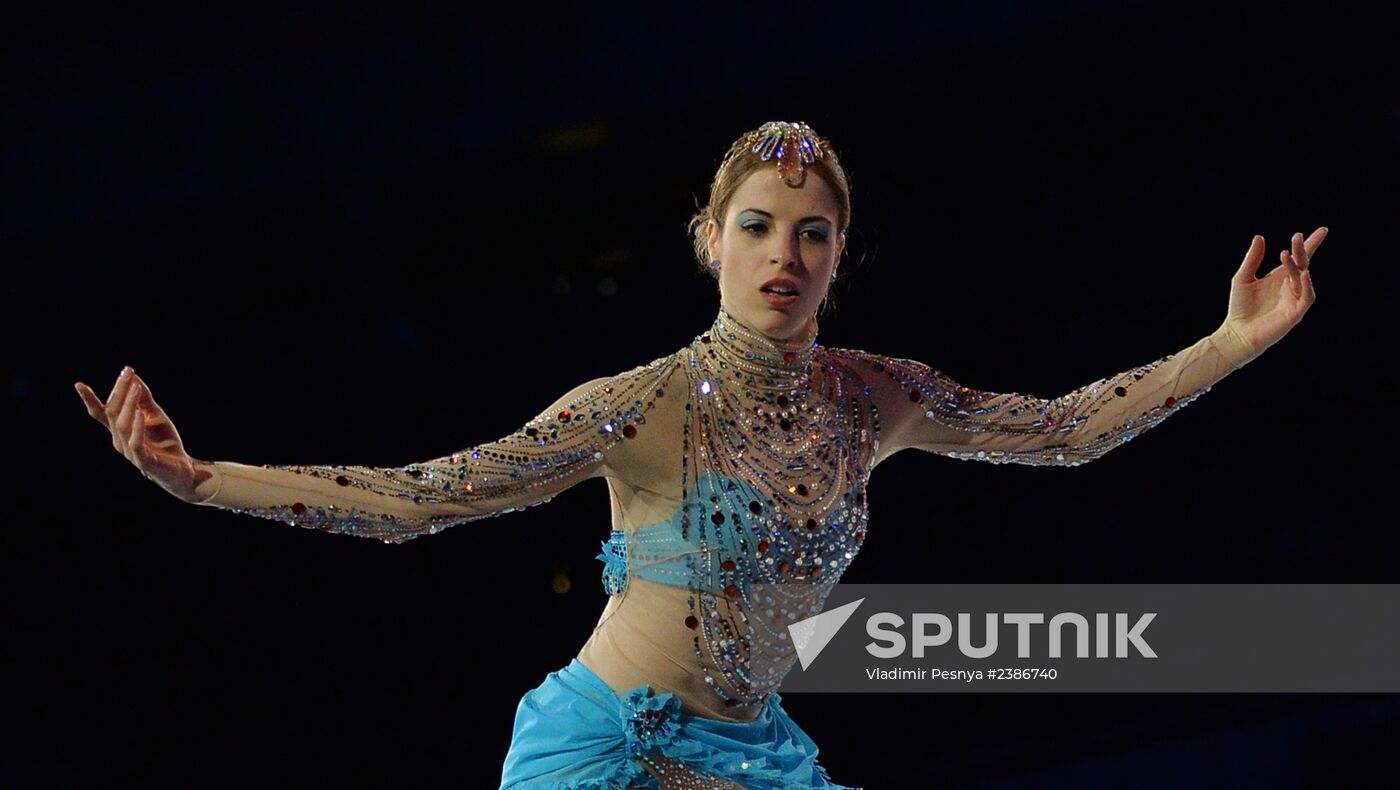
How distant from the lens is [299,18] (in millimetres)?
4500

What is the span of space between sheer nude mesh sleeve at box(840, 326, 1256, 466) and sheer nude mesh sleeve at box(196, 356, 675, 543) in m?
0.46

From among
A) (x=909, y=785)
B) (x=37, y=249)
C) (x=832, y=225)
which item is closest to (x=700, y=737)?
(x=832, y=225)

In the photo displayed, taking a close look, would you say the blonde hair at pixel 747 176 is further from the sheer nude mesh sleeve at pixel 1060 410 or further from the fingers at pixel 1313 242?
the fingers at pixel 1313 242

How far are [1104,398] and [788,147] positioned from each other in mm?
661

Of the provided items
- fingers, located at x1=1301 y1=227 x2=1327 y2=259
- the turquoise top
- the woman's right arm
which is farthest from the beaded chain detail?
fingers, located at x1=1301 y1=227 x2=1327 y2=259

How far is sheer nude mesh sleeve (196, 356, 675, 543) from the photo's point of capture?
215cm

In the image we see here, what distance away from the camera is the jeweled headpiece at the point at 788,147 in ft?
8.00

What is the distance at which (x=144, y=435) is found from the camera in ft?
6.77

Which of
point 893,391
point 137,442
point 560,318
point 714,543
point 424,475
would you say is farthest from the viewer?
point 560,318

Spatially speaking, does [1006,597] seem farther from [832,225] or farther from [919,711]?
[832,225]

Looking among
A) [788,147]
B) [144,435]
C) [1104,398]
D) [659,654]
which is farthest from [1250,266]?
[144,435]

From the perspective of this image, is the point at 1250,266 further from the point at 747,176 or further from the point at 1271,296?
the point at 747,176

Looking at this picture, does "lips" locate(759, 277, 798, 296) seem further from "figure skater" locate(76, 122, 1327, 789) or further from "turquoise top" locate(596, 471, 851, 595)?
"turquoise top" locate(596, 471, 851, 595)

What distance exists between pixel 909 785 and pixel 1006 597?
0.56m
